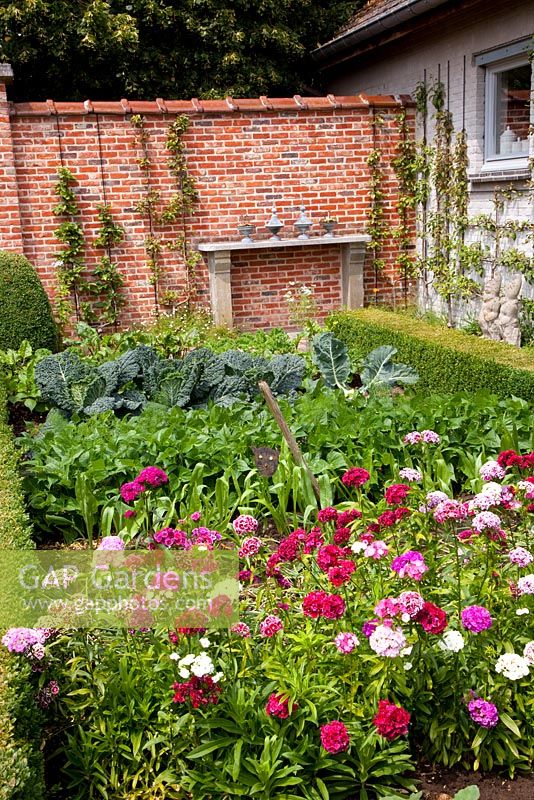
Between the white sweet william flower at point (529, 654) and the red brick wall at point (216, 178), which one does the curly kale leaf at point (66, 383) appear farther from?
the white sweet william flower at point (529, 654)

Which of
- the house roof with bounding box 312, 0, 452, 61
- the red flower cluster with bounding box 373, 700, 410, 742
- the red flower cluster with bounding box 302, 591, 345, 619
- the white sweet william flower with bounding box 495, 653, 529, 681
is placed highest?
the house roof with bounding box 312, 0, 452, 61

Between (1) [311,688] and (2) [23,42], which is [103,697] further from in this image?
(2) [23,42]

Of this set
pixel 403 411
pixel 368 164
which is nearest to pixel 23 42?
pixel 368 164

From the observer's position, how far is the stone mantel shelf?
933 cm

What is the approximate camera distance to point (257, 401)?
18.5 feet

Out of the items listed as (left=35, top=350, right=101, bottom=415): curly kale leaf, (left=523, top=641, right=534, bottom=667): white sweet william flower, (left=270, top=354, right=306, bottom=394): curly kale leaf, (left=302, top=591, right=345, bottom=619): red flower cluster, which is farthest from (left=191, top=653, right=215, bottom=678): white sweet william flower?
(left=270, top=354, right=306, bottom=394): curly kale leaf

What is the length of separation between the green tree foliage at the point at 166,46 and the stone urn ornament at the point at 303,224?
3.94m

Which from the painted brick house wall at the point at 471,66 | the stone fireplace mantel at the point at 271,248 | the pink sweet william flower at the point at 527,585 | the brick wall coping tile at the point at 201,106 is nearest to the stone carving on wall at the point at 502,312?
the painted brick house wall at the point at 471,66

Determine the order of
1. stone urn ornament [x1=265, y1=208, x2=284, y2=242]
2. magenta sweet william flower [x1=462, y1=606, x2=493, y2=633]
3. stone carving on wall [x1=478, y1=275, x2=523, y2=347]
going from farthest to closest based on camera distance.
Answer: stone urn ornament [x1=265, y1=208, x2=284, y2=242]
stone carving on wall [x1=478, y1=275, x2=523, y2=347]
magenta sweet william flower [x1=462, y1=606, x2=493, y2=633]

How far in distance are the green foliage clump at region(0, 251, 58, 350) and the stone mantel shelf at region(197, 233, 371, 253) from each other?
220 centimetres

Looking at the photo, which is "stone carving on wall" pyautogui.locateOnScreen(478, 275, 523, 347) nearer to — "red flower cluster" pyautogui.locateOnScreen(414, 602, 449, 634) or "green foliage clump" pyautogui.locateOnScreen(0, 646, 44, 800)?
"red flower cluster" pyautogui.locateOnScreen(414, 602, 449, 634)

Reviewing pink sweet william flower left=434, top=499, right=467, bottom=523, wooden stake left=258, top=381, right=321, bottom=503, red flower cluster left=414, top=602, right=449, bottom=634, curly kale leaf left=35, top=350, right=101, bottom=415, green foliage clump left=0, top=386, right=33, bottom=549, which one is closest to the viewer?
red flower cluster left=414, top=602, right=449, bottom=634

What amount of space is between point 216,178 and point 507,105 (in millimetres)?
3173

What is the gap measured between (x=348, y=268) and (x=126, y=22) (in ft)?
16.0
